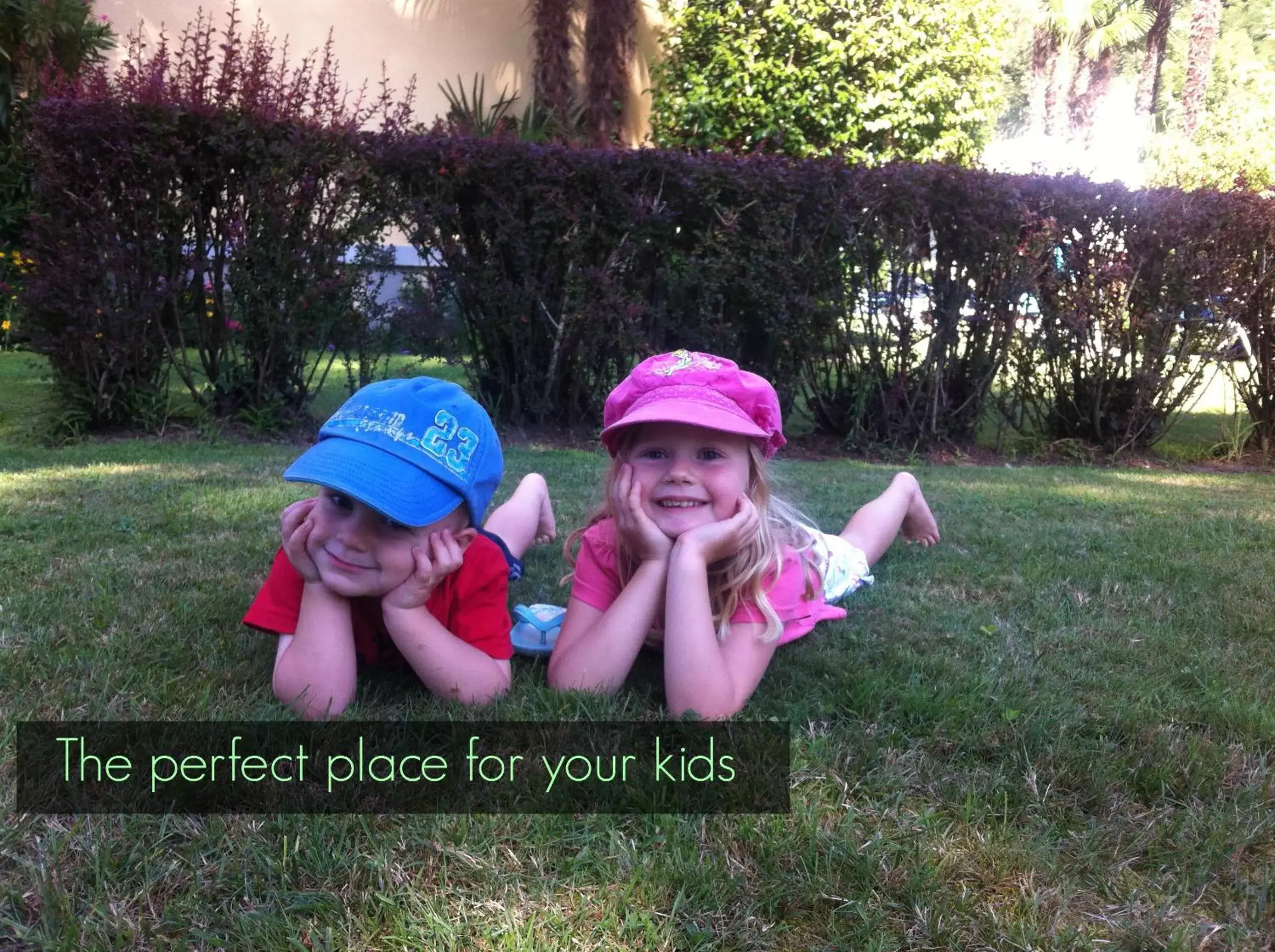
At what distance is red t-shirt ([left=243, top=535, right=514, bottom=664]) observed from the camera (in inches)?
88.5

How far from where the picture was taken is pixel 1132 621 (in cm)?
302

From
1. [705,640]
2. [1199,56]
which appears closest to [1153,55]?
[1199,56]

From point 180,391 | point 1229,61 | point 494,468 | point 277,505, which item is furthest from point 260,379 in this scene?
point 1229,61

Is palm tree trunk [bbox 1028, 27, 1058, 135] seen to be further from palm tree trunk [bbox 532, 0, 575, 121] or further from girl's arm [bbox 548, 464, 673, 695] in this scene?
girl's arm [bbox 548, 464, 673, 695]

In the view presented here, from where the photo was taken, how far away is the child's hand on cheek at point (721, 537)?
2352 millimetres

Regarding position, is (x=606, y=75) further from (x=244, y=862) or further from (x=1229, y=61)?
(x=1229, y=61)

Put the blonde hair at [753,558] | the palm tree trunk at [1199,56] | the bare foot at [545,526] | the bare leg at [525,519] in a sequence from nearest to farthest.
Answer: the blonde hair at [753,558], the bare leg at [525,519], the bare foot at [545,526], the palm tree trunk at [1199,56]

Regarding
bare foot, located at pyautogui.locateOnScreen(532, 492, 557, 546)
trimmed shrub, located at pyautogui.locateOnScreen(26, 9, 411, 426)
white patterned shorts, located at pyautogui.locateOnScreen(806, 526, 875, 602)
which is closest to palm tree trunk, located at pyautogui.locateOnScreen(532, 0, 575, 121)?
trimmed shrub, located at pyautogui.locateOnScreen(26, 9, 411, 426)

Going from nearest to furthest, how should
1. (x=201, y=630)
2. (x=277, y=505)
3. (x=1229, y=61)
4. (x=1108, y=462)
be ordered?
(x=201, y=630) → (x=277, y=505) → (x=1108, y=462) → (x=1229, y=61)

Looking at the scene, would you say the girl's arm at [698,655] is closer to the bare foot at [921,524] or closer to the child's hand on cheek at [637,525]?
the child's hand on cheek at [637,525]

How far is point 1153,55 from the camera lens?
32656 millimetres

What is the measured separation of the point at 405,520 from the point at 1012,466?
5.50 metres

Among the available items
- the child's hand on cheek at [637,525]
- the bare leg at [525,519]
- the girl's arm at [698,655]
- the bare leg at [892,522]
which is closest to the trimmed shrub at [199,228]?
the bare leg at [525,519]

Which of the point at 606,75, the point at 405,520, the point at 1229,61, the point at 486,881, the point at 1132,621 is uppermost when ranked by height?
A: the point at 1229,61
